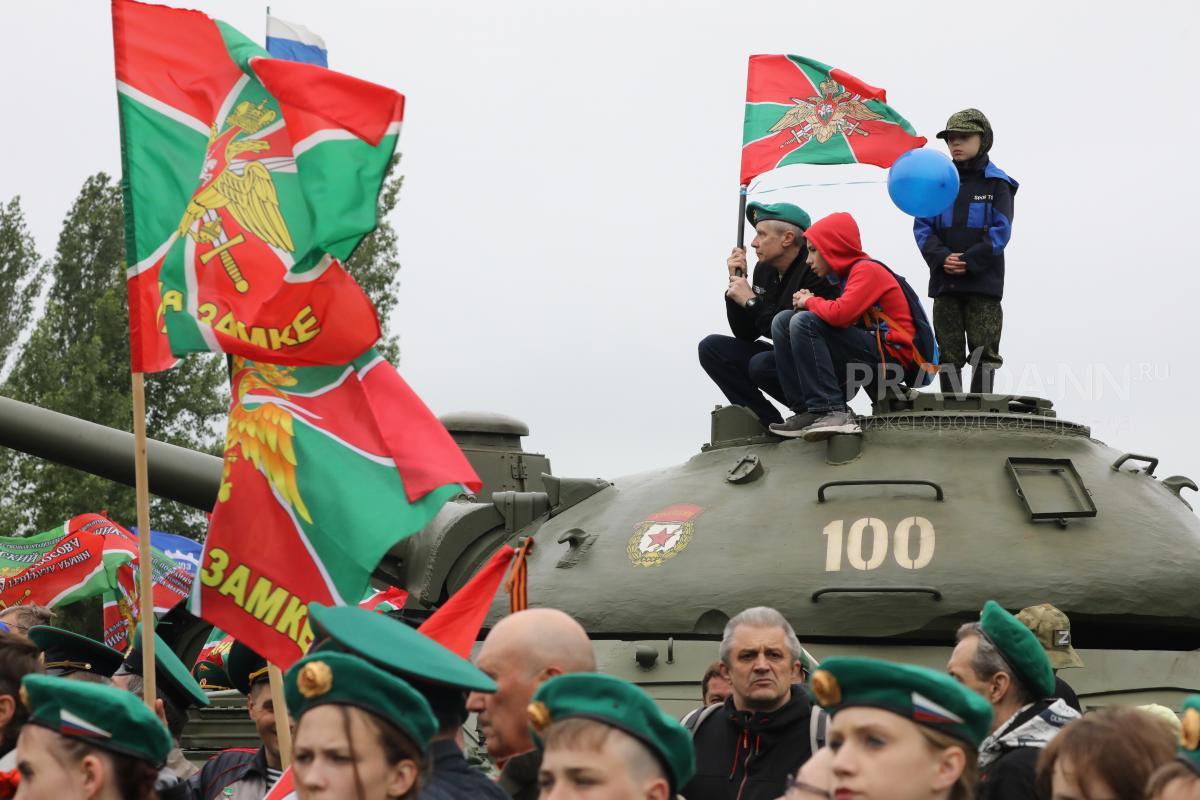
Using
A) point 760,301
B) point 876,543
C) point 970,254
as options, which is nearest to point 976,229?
point 970,254

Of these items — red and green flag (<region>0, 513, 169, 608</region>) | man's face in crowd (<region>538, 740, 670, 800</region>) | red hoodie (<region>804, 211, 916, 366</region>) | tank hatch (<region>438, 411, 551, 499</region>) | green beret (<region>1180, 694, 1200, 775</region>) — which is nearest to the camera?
green beret (<region>1180, 694, 1200, 775</region>)

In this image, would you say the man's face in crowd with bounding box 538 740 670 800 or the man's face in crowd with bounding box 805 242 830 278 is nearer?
the man's face in crowd with bounding box 538 740 670 800

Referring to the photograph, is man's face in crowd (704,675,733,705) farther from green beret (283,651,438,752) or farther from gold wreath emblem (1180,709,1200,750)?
gold wreath emblem (1180,709,1200,750)

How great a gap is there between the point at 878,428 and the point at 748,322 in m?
1.26

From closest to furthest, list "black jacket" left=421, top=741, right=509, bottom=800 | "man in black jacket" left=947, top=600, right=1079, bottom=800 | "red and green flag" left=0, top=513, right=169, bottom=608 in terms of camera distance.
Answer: "black jacket" left=421, top=741, right=509, bottom=800 < "man in black jacket" left=947, top=600, right=1079, bottom=800 < "red and green flag" left=0, top=513, right=169, bottom=608

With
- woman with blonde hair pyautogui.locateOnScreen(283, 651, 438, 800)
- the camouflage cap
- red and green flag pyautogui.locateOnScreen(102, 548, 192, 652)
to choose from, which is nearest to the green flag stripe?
woman with blonde hair pyautogui.locateOnScreen(283, 651, 438, 800)

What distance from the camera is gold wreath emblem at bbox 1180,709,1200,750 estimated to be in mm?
4145

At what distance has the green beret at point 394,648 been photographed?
464 cm

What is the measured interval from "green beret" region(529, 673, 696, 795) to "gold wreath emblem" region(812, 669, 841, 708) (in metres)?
0.34

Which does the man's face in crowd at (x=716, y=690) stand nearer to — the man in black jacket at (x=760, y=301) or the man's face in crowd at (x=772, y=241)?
the man in black jacket at (x=760, y=301)

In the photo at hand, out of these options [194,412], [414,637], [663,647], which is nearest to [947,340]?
[663,647]

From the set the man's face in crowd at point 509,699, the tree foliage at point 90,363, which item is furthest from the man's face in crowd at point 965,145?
the tree foliage at point 90,363

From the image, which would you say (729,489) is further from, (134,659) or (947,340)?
(134,659)

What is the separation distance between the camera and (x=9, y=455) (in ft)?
96.3
